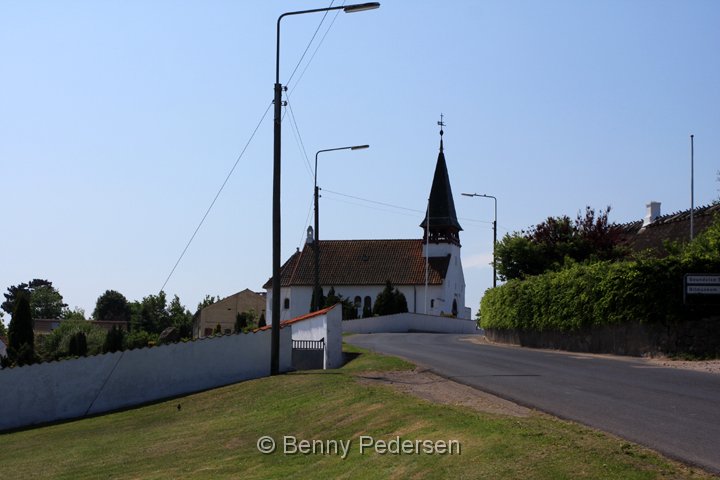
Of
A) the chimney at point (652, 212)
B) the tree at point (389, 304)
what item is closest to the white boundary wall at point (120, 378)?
the chimney at point (652, 212)

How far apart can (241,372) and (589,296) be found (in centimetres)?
1143

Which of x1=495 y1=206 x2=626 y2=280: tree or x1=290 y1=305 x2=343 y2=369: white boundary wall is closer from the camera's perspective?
x1=290 y1=305 x2=343 y2=369: white boundary wall

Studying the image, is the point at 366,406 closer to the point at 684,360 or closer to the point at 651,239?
the point at 684,360

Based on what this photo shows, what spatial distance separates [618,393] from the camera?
15.6 metres

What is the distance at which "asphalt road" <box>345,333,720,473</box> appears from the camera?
10758 mm

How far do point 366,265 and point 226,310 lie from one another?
1134 inches

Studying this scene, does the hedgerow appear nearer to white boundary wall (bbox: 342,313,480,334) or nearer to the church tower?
white boundary wall (bbox: 342,313,480,334)

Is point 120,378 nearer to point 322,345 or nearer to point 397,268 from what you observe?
point 322,345

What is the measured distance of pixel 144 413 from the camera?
22.1 metres

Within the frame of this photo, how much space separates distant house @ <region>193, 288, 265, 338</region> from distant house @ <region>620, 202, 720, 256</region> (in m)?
67.3

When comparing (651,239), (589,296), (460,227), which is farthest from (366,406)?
(460,227)

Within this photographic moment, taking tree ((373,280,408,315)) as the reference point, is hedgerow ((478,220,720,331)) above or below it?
above

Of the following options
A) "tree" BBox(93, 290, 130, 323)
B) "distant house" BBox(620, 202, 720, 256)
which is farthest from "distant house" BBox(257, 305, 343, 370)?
"tree" BBox(93, 290, 130, 323)

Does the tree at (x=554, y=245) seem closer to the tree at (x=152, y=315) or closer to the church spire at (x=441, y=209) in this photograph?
the church spire at (x=441, y=209)
